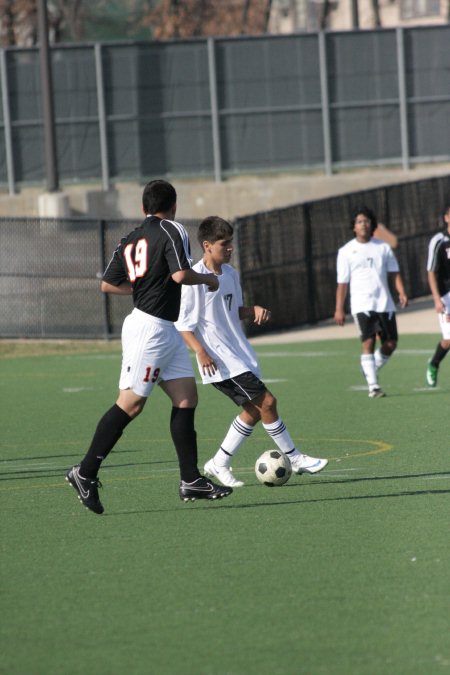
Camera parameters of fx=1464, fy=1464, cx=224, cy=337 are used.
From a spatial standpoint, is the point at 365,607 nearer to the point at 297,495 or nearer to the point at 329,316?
the point at 297,495

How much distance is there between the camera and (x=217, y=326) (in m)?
10.1

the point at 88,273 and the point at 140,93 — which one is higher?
the point at 140,93

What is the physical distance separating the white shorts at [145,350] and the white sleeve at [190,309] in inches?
34.7

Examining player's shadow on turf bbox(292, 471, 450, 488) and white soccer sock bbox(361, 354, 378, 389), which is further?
white soccer sock bbox(361, 354, 378, 389)

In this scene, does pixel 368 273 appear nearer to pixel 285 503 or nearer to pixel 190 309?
pixel 190 309

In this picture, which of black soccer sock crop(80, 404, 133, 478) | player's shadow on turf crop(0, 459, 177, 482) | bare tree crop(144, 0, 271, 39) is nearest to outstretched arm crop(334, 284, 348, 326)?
player's shadow on turf crop(0, 459, 177, 482)

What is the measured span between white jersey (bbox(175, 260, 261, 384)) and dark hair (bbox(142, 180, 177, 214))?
100cm

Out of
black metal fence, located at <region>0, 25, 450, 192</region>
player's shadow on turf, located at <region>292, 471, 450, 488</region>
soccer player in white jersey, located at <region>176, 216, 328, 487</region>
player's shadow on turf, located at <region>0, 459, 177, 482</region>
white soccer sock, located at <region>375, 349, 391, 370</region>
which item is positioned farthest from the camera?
black metal fence, located at <region>0, 25, 450, 192</region>

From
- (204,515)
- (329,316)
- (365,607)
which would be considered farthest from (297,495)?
(329,316)

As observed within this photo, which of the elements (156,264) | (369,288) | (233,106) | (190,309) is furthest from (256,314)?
(233,106)

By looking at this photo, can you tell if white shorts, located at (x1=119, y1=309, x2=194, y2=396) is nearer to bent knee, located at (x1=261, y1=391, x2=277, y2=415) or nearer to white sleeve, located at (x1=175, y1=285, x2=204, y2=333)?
→ white sleeve, located at (x1=175, y1=285, x2=204, y2=333)

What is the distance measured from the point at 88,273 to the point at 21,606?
854 inches

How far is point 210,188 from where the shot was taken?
37438mm

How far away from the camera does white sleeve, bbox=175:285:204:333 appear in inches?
394
